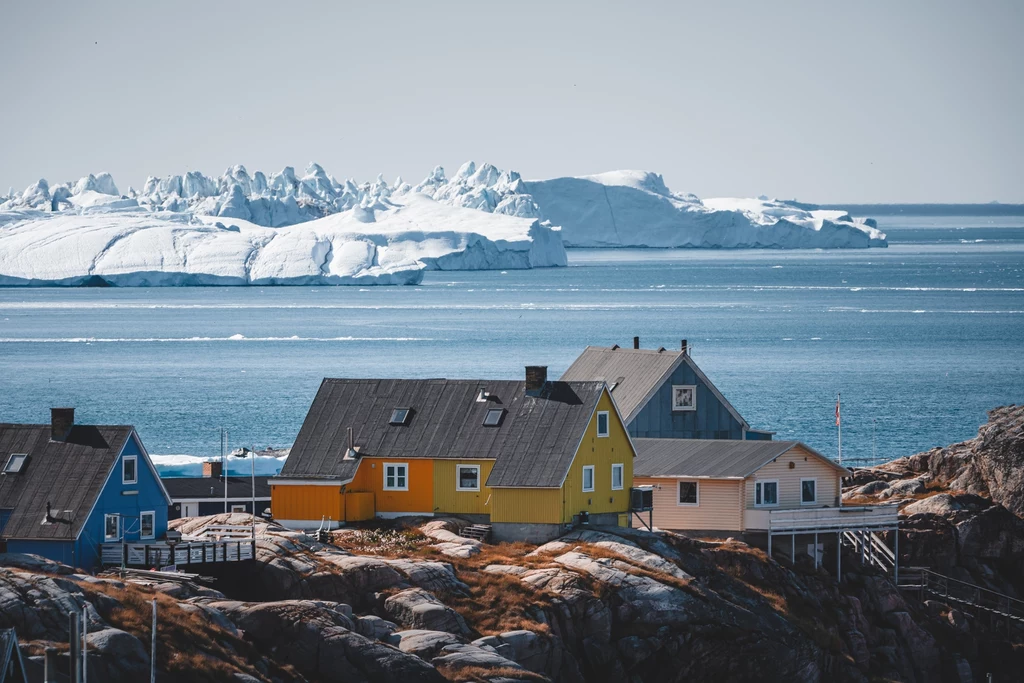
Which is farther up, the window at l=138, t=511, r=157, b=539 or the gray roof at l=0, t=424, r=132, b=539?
the gray roof at l=0, t=424, r=132, b=539

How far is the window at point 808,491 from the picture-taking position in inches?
1542

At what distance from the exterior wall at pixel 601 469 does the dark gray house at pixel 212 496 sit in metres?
9.76

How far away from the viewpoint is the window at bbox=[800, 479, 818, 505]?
39.2m

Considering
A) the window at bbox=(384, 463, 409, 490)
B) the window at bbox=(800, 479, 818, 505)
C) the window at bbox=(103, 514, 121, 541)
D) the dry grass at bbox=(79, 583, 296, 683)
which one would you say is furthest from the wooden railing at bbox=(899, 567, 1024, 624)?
the dry grass at bbox=(79, 583, 296, 683)

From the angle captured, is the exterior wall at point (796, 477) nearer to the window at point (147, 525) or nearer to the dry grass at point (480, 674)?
the dry grass at point (480, 674)

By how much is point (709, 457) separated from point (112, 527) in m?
14.1

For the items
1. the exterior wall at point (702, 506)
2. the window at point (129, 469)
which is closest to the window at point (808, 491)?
the exterior wall at point (702, 506)

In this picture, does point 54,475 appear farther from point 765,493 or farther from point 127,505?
point 765,493

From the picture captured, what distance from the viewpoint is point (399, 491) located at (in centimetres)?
3750

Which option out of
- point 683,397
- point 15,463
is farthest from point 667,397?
point 15,463

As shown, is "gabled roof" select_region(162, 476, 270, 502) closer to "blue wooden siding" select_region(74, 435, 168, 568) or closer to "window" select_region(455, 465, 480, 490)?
"window" select_region(455, 465, 480, 490)

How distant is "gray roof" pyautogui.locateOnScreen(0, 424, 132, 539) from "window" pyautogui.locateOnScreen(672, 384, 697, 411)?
1816 centimetres

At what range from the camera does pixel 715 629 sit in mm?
32250

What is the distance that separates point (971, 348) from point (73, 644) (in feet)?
393
